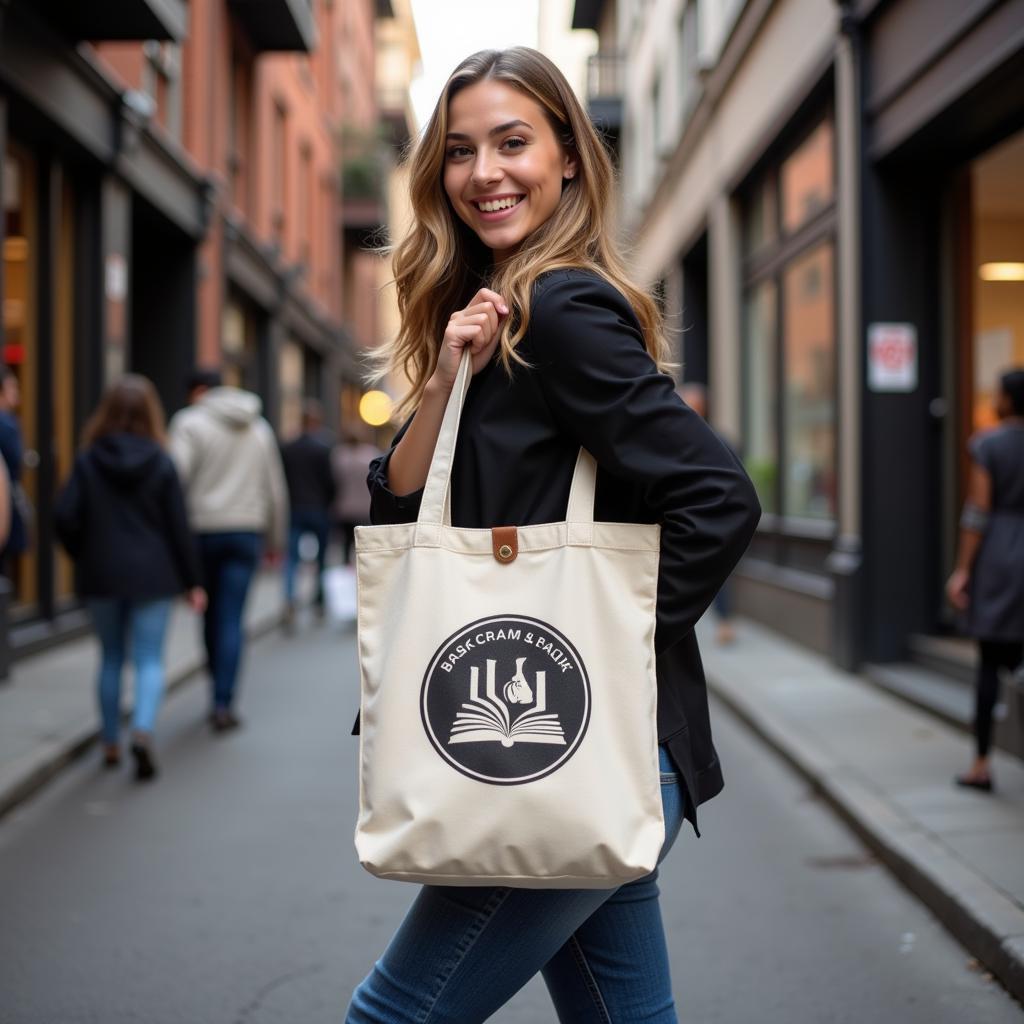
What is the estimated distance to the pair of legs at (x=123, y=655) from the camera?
613 centimetres

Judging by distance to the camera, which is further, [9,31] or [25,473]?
[25,473]

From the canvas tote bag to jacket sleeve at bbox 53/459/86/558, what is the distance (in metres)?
4.89

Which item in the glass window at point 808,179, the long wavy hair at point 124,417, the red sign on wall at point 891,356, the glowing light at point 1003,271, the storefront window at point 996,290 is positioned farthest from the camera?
the glass window at point 808,179

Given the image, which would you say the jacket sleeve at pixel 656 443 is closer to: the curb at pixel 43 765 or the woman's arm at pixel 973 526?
the woman's arm at pixel 973 526

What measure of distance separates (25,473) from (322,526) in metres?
3.26

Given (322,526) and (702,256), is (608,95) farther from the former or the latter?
(322,526)

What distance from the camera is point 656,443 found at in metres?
1.62

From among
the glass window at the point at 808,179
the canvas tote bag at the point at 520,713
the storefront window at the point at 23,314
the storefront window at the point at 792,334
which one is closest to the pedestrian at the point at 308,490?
the storefront window at the point at 23,314

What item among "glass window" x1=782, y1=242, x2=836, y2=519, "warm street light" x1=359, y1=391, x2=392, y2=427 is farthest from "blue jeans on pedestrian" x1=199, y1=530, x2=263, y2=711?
"warm street light" x1=359, y1=391, x2=392, y2=427

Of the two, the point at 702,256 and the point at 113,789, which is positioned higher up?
the point at 702,256

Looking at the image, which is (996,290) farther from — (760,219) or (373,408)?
(373,408)

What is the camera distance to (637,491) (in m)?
1.71

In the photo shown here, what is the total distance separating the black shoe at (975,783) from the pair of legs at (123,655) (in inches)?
144

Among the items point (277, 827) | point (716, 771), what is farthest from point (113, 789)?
point (716, 771)
